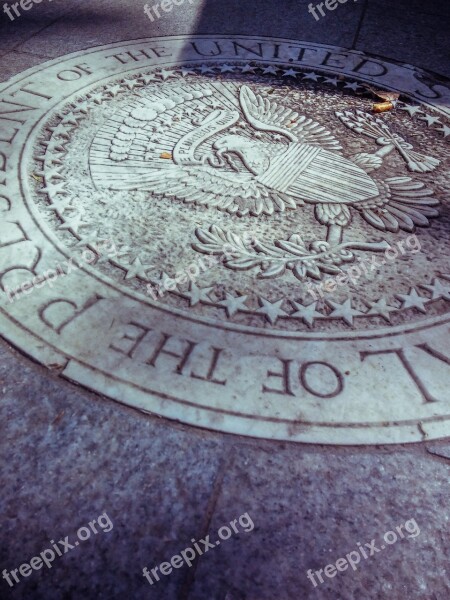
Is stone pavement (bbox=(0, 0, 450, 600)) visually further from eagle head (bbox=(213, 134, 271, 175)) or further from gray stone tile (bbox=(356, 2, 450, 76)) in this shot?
gray stone tile (bbox=(356, 2, 450, 76))

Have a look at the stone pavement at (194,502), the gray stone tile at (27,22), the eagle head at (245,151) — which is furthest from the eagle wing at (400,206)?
the gray stone tile at (27,22)

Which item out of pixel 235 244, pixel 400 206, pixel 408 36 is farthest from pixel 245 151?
pixel 408 36

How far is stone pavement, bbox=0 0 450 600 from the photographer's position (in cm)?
123

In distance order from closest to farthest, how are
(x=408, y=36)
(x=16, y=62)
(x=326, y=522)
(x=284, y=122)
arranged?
(x=326, y=522) < (x=284, y=122) < (x=16, y=62) < (x=408, y=36)

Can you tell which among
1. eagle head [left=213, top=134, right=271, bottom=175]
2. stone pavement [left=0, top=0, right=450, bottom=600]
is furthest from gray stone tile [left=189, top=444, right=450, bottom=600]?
eagle head [left=213, top=134, right=271, bottom=175]

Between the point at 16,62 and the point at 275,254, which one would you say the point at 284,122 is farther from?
the point at 16,62

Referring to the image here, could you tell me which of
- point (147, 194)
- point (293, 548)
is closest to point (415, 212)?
point (147, 194)

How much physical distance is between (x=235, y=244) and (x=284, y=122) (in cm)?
107

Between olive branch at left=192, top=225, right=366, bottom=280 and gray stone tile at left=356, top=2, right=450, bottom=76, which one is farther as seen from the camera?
gray stone tile at left=356, top=2, right=450, bottom=76

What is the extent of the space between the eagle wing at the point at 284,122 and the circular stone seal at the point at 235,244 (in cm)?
1

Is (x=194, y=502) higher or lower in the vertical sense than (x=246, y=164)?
lower

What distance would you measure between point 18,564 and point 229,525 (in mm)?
519

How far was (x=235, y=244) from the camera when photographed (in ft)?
6.79

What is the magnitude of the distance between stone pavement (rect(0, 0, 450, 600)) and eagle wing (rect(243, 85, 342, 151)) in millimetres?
1711
